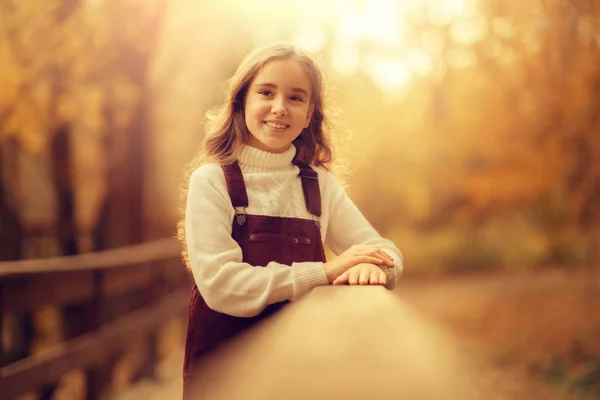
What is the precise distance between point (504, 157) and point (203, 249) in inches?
380

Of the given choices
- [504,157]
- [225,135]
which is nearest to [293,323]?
[225,135]

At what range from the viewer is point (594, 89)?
7.82 m

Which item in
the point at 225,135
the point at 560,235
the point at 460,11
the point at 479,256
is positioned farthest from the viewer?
the point at 479,256

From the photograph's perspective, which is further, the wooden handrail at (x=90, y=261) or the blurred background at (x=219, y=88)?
the blurred background at (x=219, y=88)

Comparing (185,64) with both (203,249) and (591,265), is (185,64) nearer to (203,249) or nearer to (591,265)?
(591,265)

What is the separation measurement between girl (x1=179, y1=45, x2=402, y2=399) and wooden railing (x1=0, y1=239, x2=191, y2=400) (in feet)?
8.29

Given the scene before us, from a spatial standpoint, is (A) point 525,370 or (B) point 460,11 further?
(B) point 460,11

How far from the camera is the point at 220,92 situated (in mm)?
5344

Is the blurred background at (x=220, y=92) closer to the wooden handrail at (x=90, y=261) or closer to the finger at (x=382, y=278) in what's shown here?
the wooden handrail at (x=90, y=261)

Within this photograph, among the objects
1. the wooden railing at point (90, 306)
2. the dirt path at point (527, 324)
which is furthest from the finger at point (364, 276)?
the dirt path at point (527, 324)

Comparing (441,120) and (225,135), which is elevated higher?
(225,135)

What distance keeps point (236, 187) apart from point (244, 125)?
235 mm

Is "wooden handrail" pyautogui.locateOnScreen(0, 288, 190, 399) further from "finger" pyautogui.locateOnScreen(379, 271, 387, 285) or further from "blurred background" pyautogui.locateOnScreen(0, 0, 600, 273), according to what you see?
"finger" pyautogui.locateOnScreen(379, 271, 387, 285)

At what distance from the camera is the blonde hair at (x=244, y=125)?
1976mm
